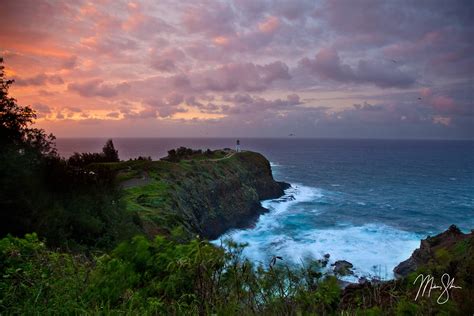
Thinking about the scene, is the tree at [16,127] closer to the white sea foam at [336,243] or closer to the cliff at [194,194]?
the cliff at [194,194]

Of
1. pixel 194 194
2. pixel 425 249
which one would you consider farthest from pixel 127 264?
pixel 194 194

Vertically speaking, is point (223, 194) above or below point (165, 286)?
below

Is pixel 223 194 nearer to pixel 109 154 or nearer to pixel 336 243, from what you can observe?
pixel 336 243

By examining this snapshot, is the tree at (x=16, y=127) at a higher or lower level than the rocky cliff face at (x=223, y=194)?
higher

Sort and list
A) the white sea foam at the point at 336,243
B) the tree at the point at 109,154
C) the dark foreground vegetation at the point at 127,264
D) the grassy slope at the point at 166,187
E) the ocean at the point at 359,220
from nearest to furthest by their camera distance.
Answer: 1. the dark foreground vegetation at the point at 127,264
2. the grassy slope at the point at 166,187
3. the white sea foam at the point at 336,243
4. the ocean at the point at 359,220
5. the tree at the point at 109,154

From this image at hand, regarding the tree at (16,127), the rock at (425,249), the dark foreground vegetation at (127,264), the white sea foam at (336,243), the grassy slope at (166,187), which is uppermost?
the tree at (16,127)

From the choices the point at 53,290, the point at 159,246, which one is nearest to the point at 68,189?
the point at 159,246

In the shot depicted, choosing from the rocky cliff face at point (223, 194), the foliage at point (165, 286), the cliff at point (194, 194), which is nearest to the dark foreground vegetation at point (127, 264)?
the foliage at point (165, 286)

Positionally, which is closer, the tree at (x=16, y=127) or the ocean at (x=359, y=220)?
the tree at (x=16, y=127)
